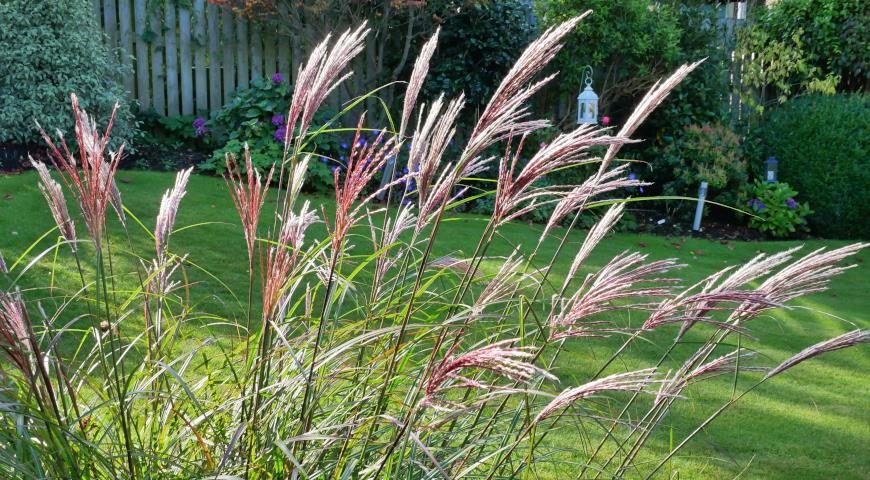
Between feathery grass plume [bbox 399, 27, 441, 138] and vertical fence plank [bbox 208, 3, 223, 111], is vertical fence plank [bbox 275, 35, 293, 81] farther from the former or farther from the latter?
feathery grass plume [bbox 399, 27, 441, 138]

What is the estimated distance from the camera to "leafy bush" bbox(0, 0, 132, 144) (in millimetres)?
7598

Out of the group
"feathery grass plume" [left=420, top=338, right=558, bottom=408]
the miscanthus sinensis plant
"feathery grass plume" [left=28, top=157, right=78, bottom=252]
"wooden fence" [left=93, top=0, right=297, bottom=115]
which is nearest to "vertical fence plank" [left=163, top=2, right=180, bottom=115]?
"wooden fence" [left=93, top=0, right=297, bottom=115]

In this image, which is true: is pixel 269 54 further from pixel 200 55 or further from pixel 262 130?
pixel 262 130

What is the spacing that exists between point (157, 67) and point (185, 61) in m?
0.32

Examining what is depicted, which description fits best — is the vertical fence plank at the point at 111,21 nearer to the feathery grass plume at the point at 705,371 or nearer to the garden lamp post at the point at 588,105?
the garden lamp post at the point at 588,105

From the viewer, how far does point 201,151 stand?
29.7 feet

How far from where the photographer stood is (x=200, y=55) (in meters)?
9.43

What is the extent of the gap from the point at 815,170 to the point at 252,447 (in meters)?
8.71

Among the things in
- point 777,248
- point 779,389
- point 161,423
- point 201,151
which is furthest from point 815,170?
point 161,423

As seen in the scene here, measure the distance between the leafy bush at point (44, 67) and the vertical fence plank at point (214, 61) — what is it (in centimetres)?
163

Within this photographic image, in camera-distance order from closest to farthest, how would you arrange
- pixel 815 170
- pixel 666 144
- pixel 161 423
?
pixel 161 423, pixel 815 170, pixel 666 144

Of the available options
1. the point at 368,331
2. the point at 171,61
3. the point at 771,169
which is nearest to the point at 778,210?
the point at 771,169

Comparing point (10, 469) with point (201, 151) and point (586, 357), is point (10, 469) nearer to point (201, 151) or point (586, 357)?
point (586, 357)

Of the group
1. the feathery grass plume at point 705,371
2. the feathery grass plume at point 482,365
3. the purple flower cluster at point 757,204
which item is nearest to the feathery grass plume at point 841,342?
the feathery grass plume at point 705,371
